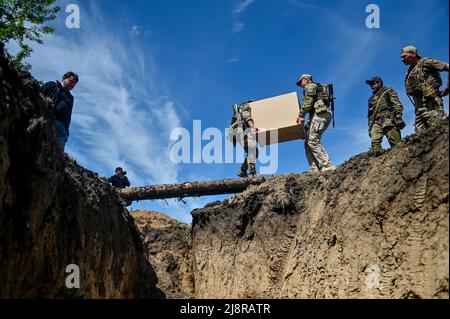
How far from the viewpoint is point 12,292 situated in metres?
5.05

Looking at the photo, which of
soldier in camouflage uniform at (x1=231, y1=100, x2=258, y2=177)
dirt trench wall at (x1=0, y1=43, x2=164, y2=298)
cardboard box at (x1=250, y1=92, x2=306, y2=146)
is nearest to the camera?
dirt trench wall at (x1=0, y1=43, x2=164, y2=298)

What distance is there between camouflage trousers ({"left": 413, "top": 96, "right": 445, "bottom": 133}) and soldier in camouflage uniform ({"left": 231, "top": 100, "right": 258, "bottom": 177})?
15.9 feet

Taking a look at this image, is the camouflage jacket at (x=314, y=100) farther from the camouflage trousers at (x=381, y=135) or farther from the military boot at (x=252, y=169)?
the military boot at (x=252, y=169)

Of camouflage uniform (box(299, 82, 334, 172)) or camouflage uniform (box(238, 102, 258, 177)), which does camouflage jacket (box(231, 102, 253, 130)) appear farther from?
camouflage uniform (box(299, 82, 334, 172))

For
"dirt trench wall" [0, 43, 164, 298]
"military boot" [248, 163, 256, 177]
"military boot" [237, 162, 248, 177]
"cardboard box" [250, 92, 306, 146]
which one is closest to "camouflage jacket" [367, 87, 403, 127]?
"cardboard box" [250, 92, 306, 146]

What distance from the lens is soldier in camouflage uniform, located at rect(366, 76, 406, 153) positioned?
30.4 ft

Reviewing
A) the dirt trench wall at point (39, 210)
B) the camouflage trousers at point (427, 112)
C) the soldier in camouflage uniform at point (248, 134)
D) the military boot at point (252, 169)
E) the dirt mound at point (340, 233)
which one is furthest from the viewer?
the military boot at point (252, 169)

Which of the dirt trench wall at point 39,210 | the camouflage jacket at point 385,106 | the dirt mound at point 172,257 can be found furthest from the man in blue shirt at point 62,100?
the camouflage jacket at point 385,106

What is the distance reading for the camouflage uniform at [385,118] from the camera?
9.27 m

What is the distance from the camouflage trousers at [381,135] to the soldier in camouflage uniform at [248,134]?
11.9 ft
